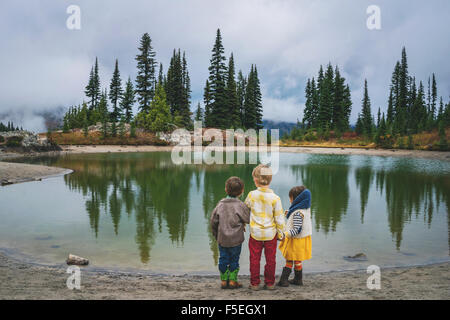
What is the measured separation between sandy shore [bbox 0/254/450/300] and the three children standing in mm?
375

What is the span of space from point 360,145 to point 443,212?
50427 millimetres

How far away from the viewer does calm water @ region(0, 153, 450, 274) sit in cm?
762

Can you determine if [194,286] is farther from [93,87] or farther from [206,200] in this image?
[93,87]

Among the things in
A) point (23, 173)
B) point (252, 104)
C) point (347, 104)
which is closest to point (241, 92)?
point (252, 104)

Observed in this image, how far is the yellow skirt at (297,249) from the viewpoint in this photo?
5.21 metres

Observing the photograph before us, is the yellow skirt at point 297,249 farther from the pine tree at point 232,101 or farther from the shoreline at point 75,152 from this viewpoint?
the pine tree at point 232,101

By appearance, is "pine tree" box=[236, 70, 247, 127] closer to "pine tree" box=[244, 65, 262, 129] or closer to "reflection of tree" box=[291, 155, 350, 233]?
"pine tree" box=[244, 65, 262, 129]

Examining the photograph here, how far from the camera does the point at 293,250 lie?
523 centimetres

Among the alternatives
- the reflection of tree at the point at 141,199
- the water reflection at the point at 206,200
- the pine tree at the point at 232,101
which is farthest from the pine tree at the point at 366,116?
the reflection of tree at the point at 141,199

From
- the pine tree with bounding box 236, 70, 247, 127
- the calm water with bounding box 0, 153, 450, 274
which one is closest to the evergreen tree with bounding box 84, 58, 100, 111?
the pine tree with bounding box 236, 70, 247, 127

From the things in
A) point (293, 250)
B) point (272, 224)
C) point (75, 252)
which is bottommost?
point (75, 252)

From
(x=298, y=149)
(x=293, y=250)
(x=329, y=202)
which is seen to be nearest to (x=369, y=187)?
(x=329, y=202)
